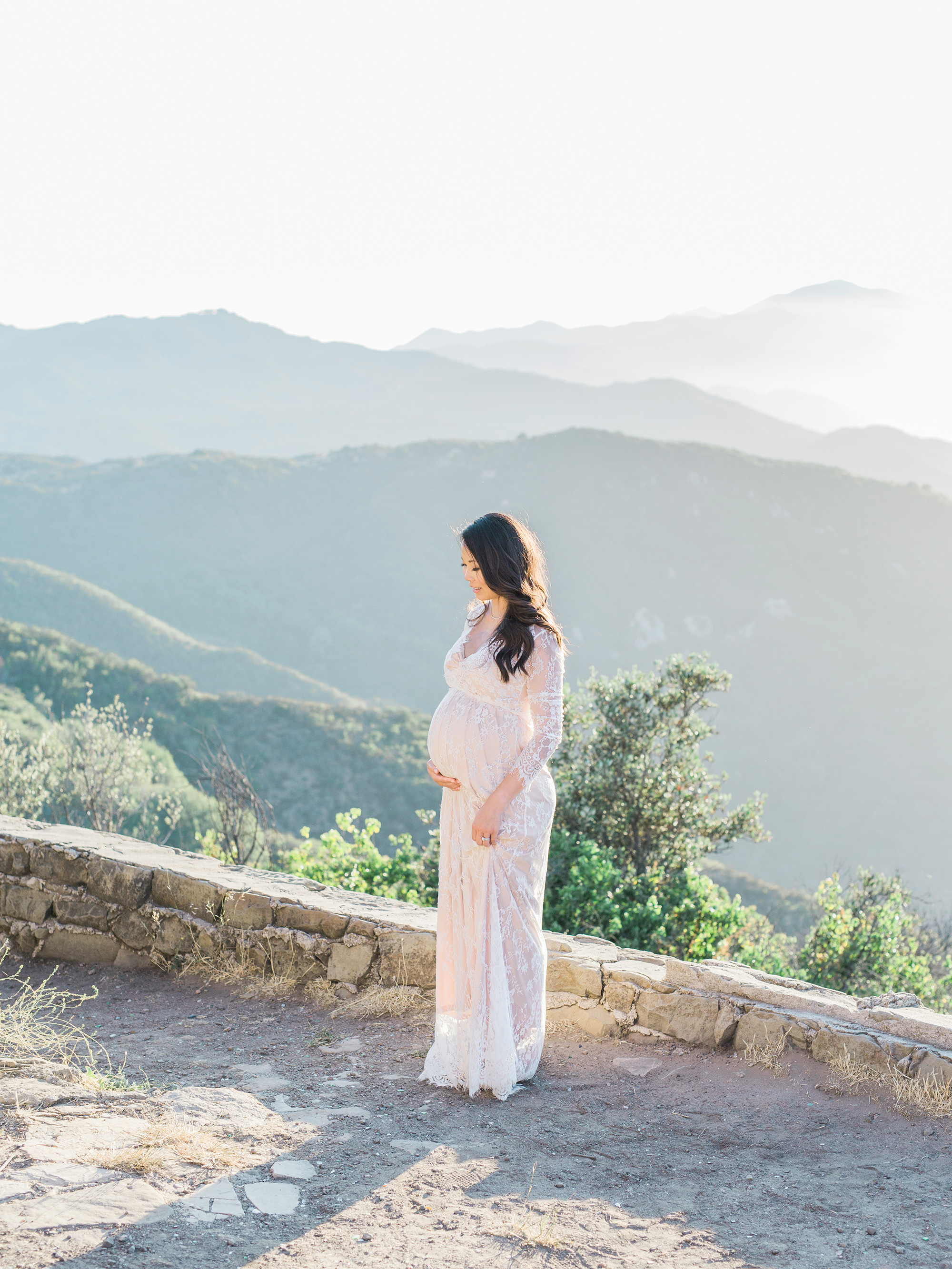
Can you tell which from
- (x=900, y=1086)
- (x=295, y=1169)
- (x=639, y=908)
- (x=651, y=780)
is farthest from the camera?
(x=651, y=780)

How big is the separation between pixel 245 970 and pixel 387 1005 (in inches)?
30.9

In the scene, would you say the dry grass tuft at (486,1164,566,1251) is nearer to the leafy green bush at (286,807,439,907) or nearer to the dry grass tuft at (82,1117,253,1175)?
the dry grass tuft at (82,1117,253,1175)

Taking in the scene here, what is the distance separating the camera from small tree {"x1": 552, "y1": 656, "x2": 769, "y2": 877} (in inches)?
366

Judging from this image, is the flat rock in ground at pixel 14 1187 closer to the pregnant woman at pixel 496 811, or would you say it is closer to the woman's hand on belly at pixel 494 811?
the pregnant woman at pixel 496 811

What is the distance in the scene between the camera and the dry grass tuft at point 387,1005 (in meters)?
3.87

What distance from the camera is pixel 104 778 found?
12.7 m

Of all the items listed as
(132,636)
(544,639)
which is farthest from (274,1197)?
(132,636)

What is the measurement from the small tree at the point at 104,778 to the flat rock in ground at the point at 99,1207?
29.8 feet

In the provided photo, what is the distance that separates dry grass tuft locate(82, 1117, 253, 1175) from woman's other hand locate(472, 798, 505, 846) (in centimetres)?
113

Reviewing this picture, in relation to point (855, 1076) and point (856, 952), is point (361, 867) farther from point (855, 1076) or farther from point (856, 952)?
point (855, 1076)

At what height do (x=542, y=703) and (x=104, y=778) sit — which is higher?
(x=542, y=703)

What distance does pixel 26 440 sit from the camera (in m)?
128

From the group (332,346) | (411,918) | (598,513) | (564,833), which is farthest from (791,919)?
(332,346)

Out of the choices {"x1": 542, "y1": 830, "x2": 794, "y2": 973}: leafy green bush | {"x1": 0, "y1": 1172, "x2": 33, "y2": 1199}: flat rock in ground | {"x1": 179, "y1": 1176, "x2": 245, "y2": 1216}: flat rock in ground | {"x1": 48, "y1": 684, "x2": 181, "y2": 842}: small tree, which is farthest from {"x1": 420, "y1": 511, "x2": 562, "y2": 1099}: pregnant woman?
{"x1": 48, "y1": 684, "x2": 181, "y2": 842}: small tree
